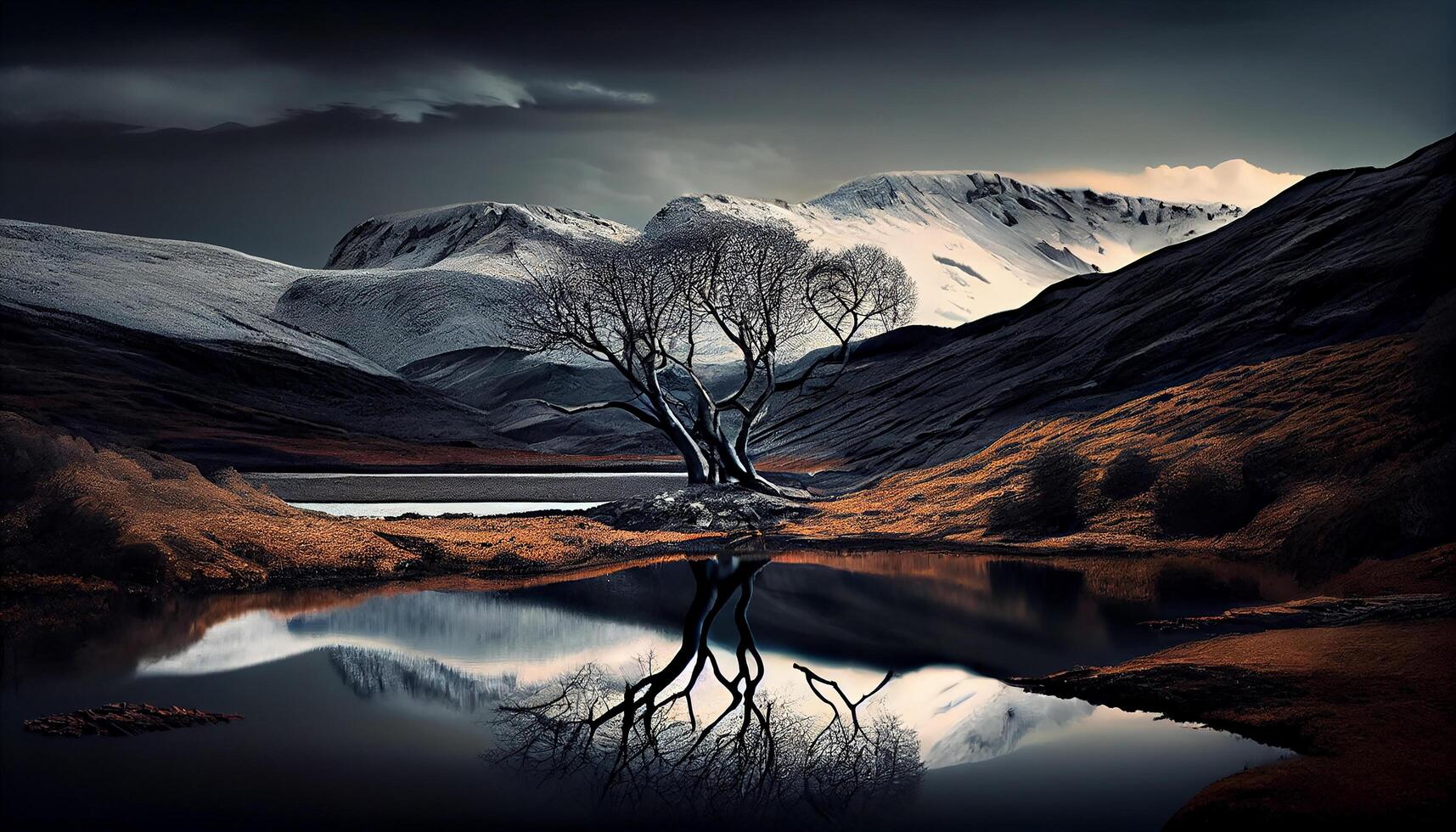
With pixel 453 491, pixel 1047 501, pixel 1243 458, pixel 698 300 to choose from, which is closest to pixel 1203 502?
pixel 1243 458

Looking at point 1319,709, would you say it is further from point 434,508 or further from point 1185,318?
point 1185,318

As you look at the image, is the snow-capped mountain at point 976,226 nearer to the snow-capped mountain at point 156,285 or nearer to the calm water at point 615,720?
the snow-capped mountain at point 156,285

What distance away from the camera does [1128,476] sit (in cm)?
1966

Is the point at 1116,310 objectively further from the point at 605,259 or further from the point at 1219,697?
the point at 1219,697

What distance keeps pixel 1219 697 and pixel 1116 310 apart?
38441mm

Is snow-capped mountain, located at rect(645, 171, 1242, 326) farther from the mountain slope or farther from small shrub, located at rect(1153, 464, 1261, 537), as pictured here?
small shrub, located at rect(1153, 464, 1261, 537)

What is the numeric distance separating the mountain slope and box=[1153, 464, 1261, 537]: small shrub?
6.97m

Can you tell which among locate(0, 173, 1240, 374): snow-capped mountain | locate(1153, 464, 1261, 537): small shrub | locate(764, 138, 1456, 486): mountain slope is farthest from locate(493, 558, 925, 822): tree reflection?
locate(0, 173, 1240, 374): snow-capped mountain

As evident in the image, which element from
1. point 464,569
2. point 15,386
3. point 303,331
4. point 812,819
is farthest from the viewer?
point 303,331

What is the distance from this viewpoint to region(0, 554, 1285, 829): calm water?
679 centimetres

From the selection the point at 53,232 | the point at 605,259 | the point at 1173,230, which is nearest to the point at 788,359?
the point at 605,259

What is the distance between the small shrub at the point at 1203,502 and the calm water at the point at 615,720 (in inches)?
189

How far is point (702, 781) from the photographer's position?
7.06 metres

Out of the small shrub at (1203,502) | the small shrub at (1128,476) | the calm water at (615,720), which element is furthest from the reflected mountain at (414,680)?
the small shrub at (1128,476)
